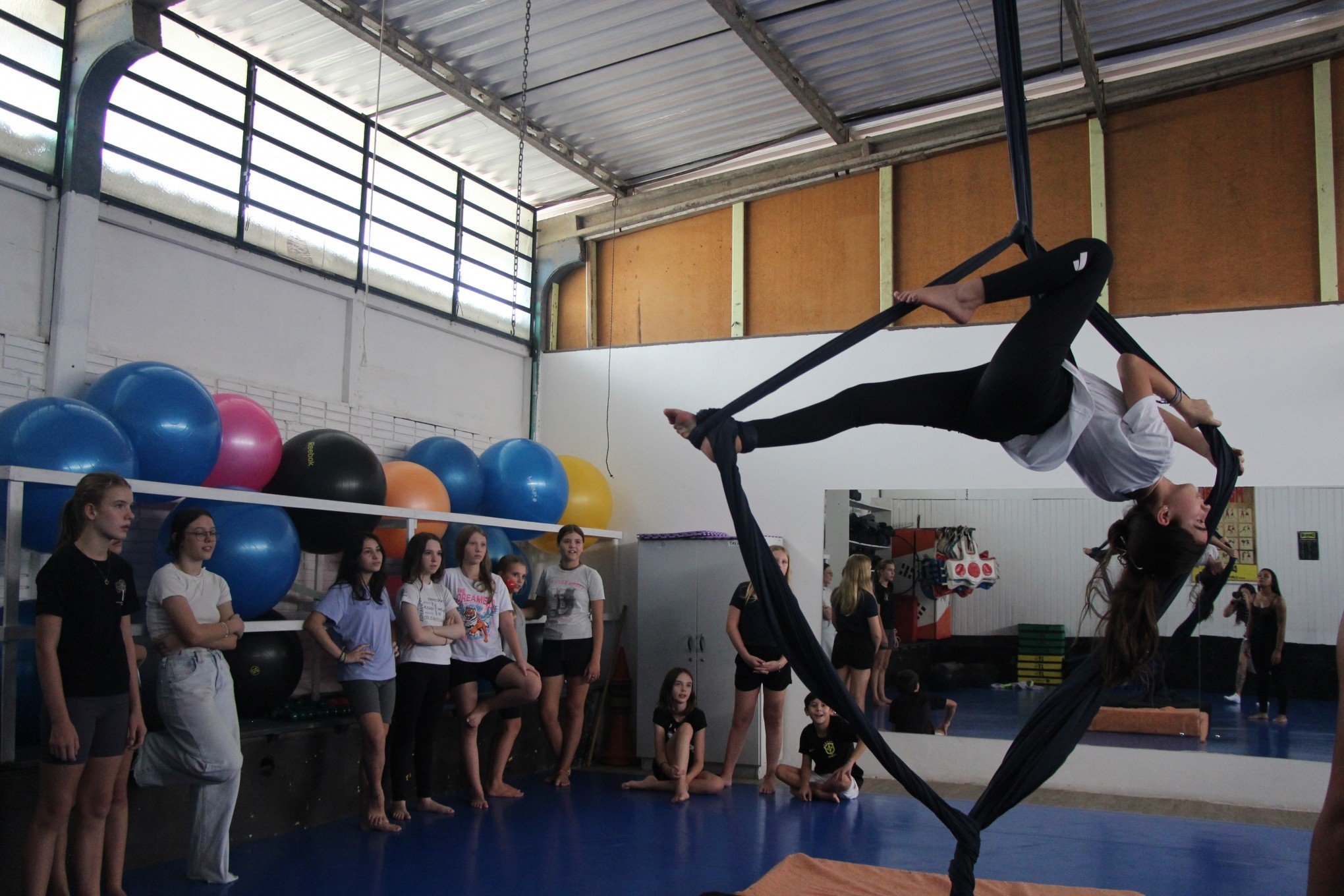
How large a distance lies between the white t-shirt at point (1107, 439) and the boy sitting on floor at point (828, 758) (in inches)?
131

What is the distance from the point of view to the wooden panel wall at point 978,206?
6797 millimetres

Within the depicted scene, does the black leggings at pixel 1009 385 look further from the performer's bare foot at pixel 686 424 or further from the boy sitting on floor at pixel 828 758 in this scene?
the boy sitting on floor at pixel 828 758

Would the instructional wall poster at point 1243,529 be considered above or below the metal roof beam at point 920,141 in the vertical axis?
below

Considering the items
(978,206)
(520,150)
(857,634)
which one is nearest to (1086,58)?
(978,206)

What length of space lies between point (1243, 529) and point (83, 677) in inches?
232

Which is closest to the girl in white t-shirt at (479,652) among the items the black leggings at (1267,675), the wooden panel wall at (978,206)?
the wooden panel wall at (978,206)

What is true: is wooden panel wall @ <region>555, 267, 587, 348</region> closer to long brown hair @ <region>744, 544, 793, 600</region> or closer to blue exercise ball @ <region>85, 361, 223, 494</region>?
long brown hair @ <region>744, 544, 793, 600</region>

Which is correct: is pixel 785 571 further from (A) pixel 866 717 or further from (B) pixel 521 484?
(A) pixel 866 717

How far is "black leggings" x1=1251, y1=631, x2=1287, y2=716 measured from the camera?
599 centimetres

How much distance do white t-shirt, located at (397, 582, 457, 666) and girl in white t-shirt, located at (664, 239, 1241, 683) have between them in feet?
9.20

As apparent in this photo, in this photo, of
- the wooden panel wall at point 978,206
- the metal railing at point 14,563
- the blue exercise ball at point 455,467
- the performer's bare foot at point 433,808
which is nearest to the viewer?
the metal railing at point 14,563

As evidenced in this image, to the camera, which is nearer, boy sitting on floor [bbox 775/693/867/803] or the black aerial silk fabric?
the black aerial silk fabric

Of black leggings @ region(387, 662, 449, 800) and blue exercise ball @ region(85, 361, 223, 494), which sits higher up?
blue exercise ball @ region(85, 361, 223, 494)

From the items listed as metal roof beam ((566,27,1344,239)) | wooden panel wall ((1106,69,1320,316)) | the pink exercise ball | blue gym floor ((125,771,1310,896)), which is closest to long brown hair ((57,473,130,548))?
the pink exercise ball
